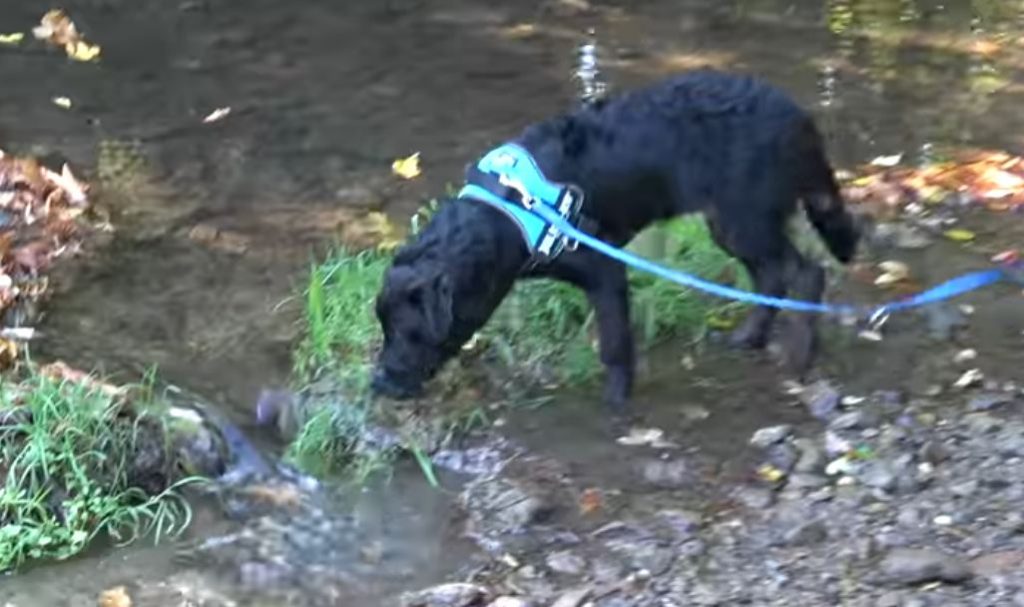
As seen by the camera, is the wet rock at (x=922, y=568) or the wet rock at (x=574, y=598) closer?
the wet rock at (x=922, y=568)

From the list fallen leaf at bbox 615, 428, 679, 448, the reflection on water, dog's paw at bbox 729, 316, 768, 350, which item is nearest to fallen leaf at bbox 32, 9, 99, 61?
the reflection on water

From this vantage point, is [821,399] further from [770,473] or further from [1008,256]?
[1008,256]

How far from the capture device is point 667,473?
5.06 m

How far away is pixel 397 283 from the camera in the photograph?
198 inches

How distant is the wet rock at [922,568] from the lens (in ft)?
13.5

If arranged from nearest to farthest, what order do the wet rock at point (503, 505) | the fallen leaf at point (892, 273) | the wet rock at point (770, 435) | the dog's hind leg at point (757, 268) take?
the wet rock at point (503, 505) < the wet rock at point (770, 435) < the dog's hind leg at point (757, 268) < the fallen leaf at point (892, 273)

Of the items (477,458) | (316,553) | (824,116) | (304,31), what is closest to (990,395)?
(477,458)

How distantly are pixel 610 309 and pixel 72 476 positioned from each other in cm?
188

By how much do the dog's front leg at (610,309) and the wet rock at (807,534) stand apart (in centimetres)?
104

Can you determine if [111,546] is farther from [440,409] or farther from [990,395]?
[990,395]

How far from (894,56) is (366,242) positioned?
373 centimetres

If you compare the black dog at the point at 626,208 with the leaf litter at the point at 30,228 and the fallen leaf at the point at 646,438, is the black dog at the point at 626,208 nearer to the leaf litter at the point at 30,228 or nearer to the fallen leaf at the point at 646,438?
the fallen leaf at the point at 646,438

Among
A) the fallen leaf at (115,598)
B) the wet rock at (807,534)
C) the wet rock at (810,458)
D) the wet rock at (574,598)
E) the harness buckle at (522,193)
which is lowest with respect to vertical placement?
the wet rock at (810,458)

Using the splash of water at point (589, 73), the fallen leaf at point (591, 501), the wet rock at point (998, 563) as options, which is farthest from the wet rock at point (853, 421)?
the splash of water at point (589, 73)
